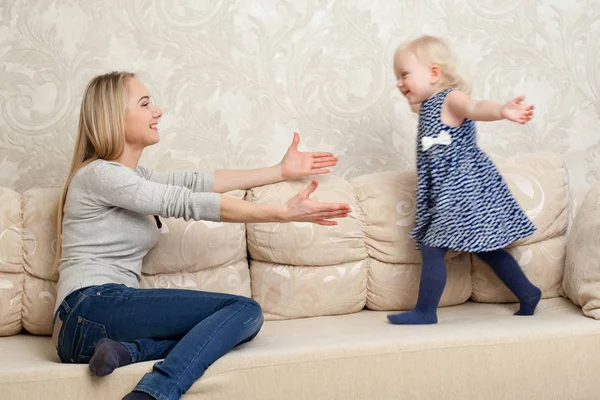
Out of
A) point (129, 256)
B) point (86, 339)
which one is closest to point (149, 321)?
point (86, 339)

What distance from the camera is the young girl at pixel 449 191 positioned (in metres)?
2.12

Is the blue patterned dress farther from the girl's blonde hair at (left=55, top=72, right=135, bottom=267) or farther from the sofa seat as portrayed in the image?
the girl's blonde hair at (left=55, top=72, right=135, bottom=267)

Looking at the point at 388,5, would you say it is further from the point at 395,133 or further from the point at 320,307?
the point at 320,307

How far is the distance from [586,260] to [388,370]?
70cm

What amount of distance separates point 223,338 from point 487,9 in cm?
155

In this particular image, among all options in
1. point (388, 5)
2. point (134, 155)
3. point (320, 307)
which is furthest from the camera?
point (388, 5)

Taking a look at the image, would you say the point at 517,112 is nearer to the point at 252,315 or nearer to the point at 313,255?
the point at 313,255

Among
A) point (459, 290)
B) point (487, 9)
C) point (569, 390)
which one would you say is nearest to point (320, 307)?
point (459, 290)

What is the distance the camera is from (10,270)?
85.5 inches

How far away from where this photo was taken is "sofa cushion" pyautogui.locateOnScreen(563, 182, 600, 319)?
79.4 inches

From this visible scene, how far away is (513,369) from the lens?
1.80 metres

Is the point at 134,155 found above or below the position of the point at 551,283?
above

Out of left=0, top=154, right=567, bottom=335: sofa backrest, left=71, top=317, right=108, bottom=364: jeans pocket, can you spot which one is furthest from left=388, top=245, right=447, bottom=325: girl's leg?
left=71, top=317, right=108, bottom=364: jeans pocket

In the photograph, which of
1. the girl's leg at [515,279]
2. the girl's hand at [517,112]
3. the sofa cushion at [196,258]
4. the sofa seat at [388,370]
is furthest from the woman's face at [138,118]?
the girl's leg at [515,279]
